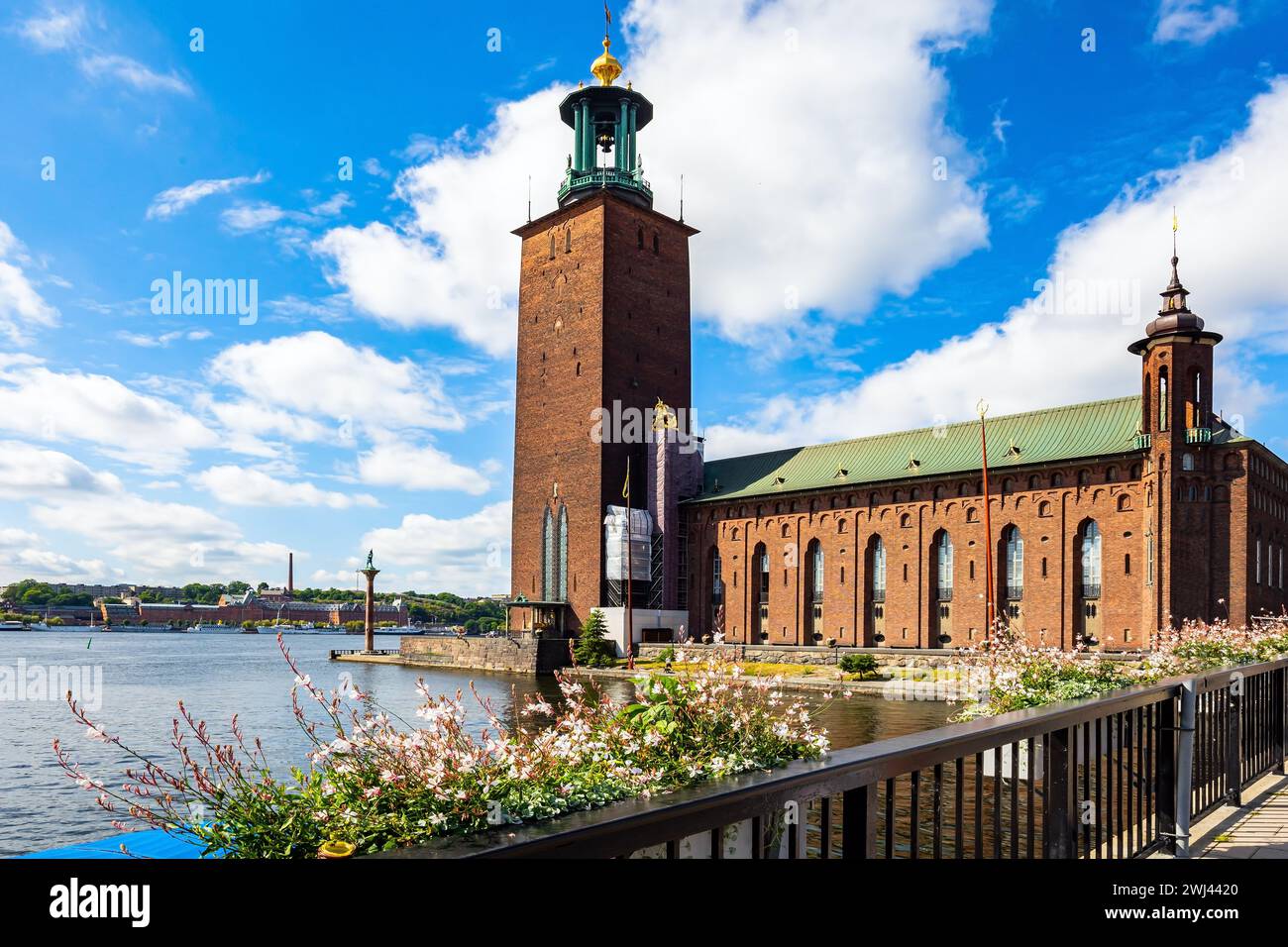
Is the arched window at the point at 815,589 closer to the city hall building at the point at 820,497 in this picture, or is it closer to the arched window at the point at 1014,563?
the city hall building at the point at 820,497

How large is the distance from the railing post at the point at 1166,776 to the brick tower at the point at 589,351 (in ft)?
178

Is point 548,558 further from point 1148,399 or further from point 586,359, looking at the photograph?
point 1148,399

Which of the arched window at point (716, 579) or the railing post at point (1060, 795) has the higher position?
the railing post at point (1060, 795)

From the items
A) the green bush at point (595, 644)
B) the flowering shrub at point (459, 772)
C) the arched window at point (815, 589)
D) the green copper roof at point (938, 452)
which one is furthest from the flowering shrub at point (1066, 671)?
the arched window at point (815, 589)

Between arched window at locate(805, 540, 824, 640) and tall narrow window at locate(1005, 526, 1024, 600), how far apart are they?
1130 cm

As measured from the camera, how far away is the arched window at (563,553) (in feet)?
206

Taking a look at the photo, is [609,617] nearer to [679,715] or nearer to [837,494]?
[837,494]

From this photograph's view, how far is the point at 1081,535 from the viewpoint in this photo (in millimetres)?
46375

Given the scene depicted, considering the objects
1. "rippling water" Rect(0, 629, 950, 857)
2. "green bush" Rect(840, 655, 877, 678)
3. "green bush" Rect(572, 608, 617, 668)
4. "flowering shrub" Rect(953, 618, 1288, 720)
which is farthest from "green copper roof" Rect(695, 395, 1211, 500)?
"flowering shrub" Rect(953, 618, 1288, 720)

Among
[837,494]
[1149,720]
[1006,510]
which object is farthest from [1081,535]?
[1149,720]

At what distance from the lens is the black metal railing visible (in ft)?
8.92

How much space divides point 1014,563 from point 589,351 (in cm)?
2863
